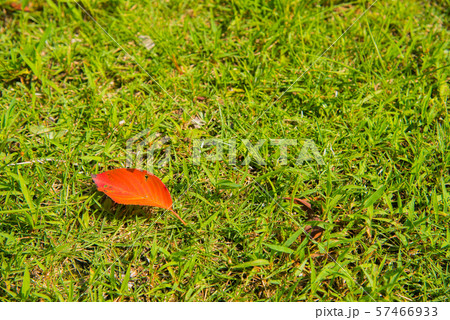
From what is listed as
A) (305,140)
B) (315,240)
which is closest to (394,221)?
(315,240)

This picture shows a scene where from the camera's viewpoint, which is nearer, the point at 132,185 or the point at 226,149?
the point at 132,185

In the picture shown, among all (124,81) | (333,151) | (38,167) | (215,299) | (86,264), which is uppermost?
(124,81)

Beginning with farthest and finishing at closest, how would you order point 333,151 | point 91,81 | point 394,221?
point 91,81 → point 333,151 → point 394,221

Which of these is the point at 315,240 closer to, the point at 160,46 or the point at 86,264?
the point at 86,264
